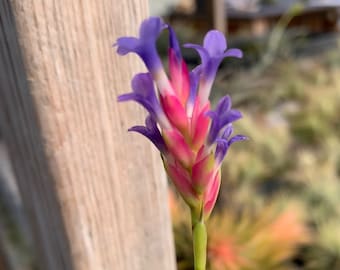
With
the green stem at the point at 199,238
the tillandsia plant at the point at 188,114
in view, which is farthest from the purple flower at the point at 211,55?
the green stem at the point at 199,238

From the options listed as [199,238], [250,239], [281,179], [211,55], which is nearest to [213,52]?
[211,55]

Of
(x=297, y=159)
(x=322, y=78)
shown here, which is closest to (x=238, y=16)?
(x=322, y=78)

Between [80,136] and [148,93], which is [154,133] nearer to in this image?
[148,93]

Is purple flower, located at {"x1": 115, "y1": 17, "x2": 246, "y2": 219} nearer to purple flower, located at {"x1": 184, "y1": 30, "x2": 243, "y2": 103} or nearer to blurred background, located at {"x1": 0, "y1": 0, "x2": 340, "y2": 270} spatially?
Result: purple flower, located at {"x1": 184, "y1": 30, "x2": 243, "y2": 103}

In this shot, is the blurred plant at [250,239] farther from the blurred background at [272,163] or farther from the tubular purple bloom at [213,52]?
the tubular purple bloom at [213,52]

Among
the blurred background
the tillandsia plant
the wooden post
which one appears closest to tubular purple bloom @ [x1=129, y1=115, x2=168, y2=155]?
the tillandsia plant

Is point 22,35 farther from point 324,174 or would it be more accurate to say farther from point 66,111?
point 324,174
